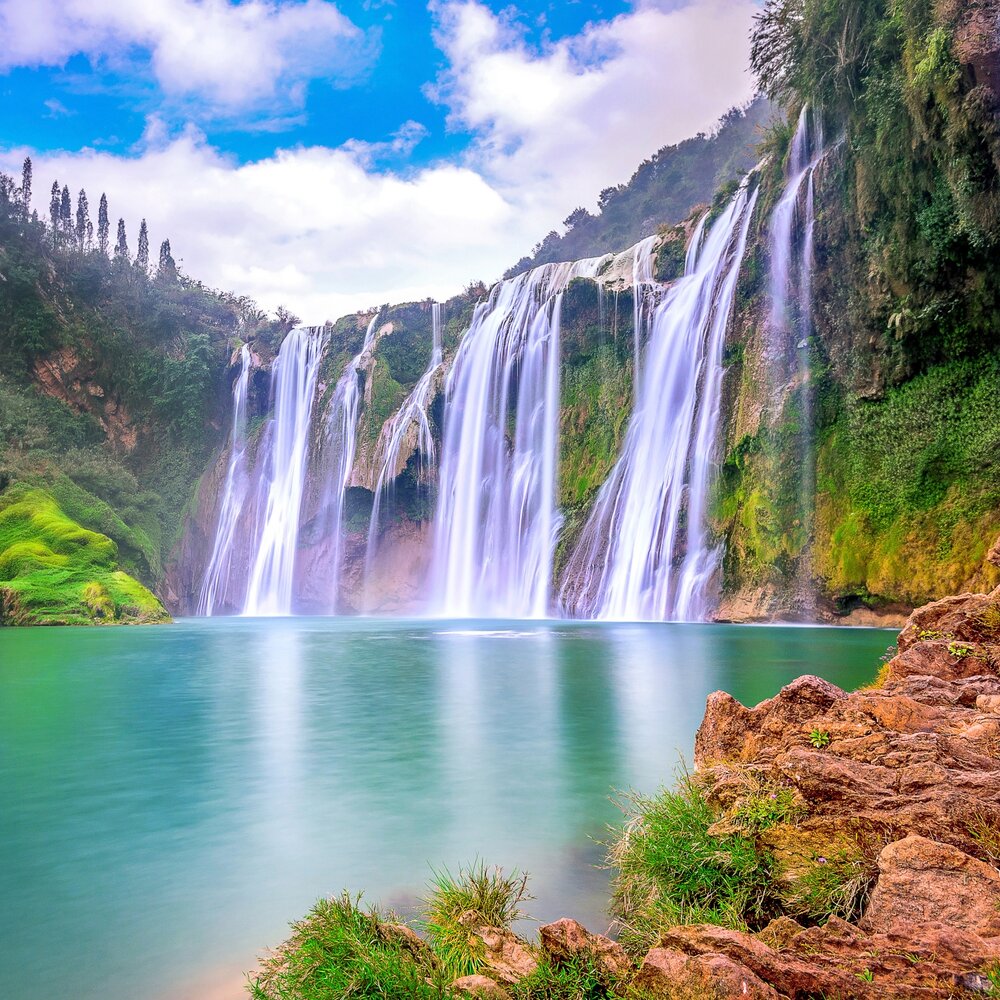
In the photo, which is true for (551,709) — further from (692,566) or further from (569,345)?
(569,345)

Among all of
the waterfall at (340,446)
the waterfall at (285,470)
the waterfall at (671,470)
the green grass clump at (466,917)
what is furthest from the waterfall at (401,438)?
the green grass clump at (466,917)

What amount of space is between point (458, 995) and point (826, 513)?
2064cm

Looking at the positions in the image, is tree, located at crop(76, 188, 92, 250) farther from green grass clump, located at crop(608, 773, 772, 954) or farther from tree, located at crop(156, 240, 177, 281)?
green grass clump, located at crop(608, 773, 772, 954)

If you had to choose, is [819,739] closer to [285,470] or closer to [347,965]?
[347,965]

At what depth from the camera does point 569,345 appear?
32.8 m

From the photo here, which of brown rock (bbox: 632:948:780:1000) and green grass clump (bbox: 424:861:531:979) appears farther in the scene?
green grass clump (bbox: 424:861:531:979)

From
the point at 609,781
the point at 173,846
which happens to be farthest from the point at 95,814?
the point at 609,781

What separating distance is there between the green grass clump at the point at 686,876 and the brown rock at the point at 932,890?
0.55m

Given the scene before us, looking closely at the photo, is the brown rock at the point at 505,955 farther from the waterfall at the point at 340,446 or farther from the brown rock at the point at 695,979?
the waterfall at the point at 340,446

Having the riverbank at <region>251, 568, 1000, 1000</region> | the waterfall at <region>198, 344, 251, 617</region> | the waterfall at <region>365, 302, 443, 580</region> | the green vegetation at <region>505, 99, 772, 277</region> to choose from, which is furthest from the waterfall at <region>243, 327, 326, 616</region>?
the riverbank at <region>251, 568, 1000, 1000</region>

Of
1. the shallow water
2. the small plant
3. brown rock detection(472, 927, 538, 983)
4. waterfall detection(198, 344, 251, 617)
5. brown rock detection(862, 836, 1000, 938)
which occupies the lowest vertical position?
the shallow water

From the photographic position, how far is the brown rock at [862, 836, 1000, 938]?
2.30 metres

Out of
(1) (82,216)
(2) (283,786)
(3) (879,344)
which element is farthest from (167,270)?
(2) (283,786)

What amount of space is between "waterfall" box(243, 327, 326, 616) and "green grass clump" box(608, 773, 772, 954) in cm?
3823
